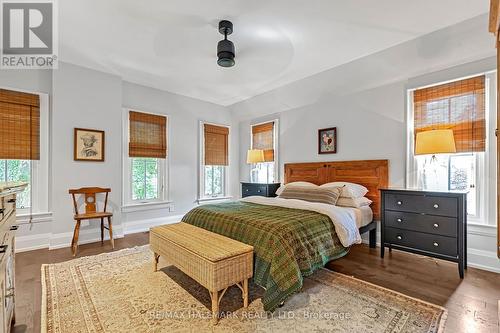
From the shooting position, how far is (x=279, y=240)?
2.03m

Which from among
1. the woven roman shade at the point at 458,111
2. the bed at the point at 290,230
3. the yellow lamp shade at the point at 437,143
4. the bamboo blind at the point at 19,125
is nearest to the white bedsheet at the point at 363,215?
the bed at the point at 290,230

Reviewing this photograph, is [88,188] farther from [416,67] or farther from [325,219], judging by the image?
[416,67]

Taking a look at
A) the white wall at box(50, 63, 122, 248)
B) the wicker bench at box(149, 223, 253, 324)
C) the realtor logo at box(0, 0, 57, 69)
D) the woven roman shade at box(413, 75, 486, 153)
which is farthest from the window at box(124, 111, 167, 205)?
the woven roman shade at box(413, 75, 486, 153)

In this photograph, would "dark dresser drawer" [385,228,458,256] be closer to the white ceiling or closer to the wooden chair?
the white ceiling

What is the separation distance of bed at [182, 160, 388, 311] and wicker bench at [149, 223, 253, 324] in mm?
160

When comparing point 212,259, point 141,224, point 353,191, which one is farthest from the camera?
point 141,224

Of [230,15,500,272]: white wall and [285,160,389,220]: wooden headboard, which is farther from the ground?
[230,15,500,272]: white wall

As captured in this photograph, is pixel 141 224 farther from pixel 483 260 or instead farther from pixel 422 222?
pixel 483 260

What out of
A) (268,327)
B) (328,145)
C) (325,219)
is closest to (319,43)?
(328,145)

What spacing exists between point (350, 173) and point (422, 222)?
1259 mm

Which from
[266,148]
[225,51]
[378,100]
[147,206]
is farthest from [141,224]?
[378,100]

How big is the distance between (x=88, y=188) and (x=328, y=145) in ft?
12.4

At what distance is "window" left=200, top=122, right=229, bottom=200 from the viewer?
5.29 meters

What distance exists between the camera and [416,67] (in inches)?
122
